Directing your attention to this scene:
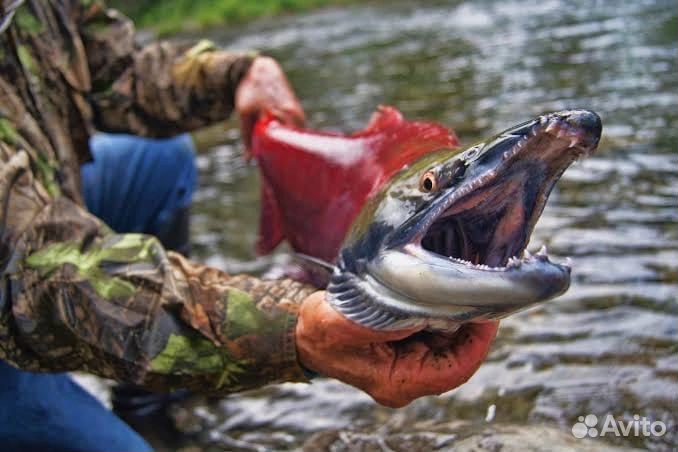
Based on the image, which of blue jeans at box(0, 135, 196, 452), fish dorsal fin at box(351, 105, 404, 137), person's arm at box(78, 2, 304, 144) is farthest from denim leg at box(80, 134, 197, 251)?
fish dorsal fin at box(351, 105, 404, 137)

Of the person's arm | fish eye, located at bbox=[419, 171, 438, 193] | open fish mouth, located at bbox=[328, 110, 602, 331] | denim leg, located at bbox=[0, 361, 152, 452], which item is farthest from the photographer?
the person's arm

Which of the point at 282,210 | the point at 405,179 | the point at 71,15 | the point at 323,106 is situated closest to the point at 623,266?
the point at 282,210

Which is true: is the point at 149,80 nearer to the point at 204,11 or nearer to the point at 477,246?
the point at 477,246

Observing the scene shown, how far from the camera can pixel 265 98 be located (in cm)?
245

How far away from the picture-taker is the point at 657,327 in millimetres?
2521

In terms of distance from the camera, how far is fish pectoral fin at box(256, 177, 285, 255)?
7.78 feet

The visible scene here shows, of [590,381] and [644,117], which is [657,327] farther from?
[644,117]

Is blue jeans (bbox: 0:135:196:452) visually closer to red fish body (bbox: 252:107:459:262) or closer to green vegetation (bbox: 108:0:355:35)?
red fish body (bbox: 252:107:459:262)

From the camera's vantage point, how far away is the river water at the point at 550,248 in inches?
87.2

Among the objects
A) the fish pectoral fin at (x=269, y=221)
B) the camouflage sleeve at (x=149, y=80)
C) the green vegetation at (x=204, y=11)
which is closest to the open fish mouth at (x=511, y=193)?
the fish pectoral fin at (x=269, y=221)

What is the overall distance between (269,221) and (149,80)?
2.45 feet

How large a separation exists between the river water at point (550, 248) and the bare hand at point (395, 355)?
2.06ft

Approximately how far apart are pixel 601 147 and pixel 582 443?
2.67m

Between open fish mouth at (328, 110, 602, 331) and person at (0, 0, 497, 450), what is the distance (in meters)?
0.07
